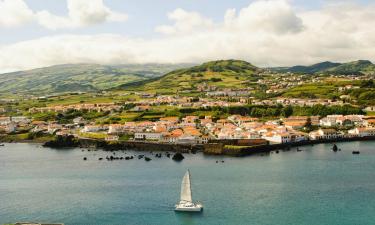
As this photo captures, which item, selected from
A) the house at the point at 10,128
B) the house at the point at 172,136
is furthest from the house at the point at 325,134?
the house at the point at 10,128

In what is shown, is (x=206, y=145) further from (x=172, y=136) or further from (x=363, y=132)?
(x=363, y=132)

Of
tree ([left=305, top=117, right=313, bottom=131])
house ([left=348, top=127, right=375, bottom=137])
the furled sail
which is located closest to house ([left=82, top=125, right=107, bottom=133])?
tree ([left=305, top=117, right=313, bottom=131])

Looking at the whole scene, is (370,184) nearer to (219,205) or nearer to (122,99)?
(219,205)

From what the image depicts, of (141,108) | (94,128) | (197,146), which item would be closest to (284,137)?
(197,146)

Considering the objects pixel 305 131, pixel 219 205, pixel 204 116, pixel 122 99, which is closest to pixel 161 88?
pixel 122 99

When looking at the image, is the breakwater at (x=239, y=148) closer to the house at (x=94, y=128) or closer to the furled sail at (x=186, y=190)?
the house at (x=94, y=128)

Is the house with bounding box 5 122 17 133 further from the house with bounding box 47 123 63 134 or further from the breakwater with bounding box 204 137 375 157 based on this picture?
the breakwater with bounding box 204 137 375 157

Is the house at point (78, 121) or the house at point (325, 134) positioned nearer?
the house at point (325, 134)

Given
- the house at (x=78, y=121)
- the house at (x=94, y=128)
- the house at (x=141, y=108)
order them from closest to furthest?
1. the house at (x=94, y=128)
2. the house at (x=78, y=121)
3. the house at (x=141, y=108)
